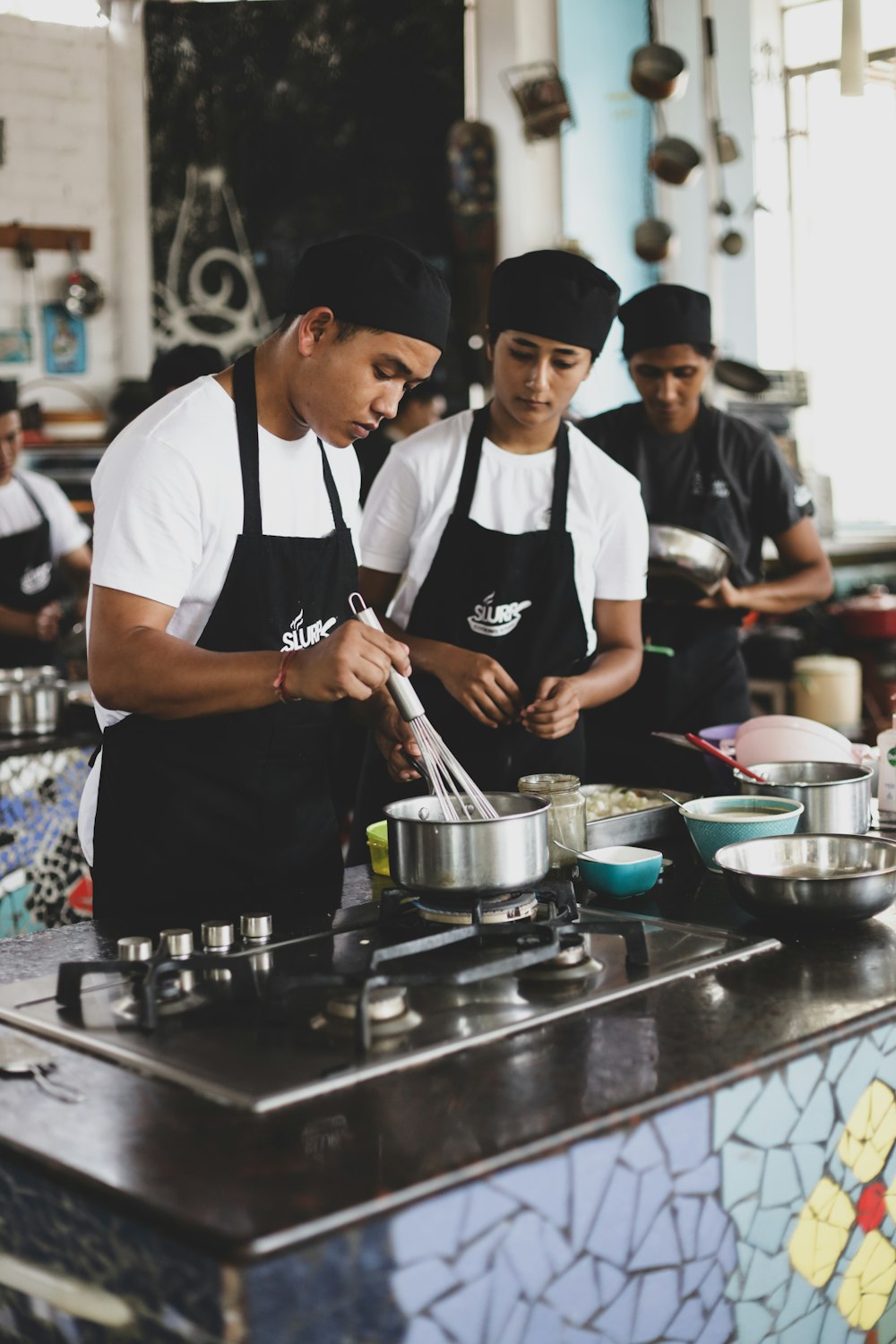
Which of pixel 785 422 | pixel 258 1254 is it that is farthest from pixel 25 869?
pixel 785 422

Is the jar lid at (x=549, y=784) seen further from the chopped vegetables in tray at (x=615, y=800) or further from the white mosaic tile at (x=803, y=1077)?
the white mosaic tile at (x=803, y=1077)

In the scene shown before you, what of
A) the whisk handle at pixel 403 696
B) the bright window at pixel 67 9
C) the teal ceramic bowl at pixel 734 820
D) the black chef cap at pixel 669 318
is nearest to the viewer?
the whisk handle at pixel 403 696

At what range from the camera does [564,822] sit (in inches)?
85.2

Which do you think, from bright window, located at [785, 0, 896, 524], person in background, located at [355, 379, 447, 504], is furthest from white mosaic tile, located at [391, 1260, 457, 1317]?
bright window, located at [785, 0, 896, 524]

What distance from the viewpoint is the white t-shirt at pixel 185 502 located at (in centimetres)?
198

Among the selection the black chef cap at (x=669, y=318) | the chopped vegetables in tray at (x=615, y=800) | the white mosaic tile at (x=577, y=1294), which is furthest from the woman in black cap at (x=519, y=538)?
the white mosaic tile at (x=577, y=1294)

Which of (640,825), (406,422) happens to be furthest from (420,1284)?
(406,422)

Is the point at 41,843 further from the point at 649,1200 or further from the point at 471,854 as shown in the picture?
the point at 649,1200

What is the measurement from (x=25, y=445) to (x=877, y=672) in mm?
4180

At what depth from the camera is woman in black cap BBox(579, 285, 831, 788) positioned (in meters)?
3.47

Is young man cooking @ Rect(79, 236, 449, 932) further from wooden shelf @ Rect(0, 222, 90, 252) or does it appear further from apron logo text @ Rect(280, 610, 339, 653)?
wooden shelf @ Rect(0, 222, 90, 252)

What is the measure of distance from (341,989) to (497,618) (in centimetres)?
140

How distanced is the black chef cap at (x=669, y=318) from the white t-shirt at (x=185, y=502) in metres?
1.46

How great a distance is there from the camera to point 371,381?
6.93 feet
